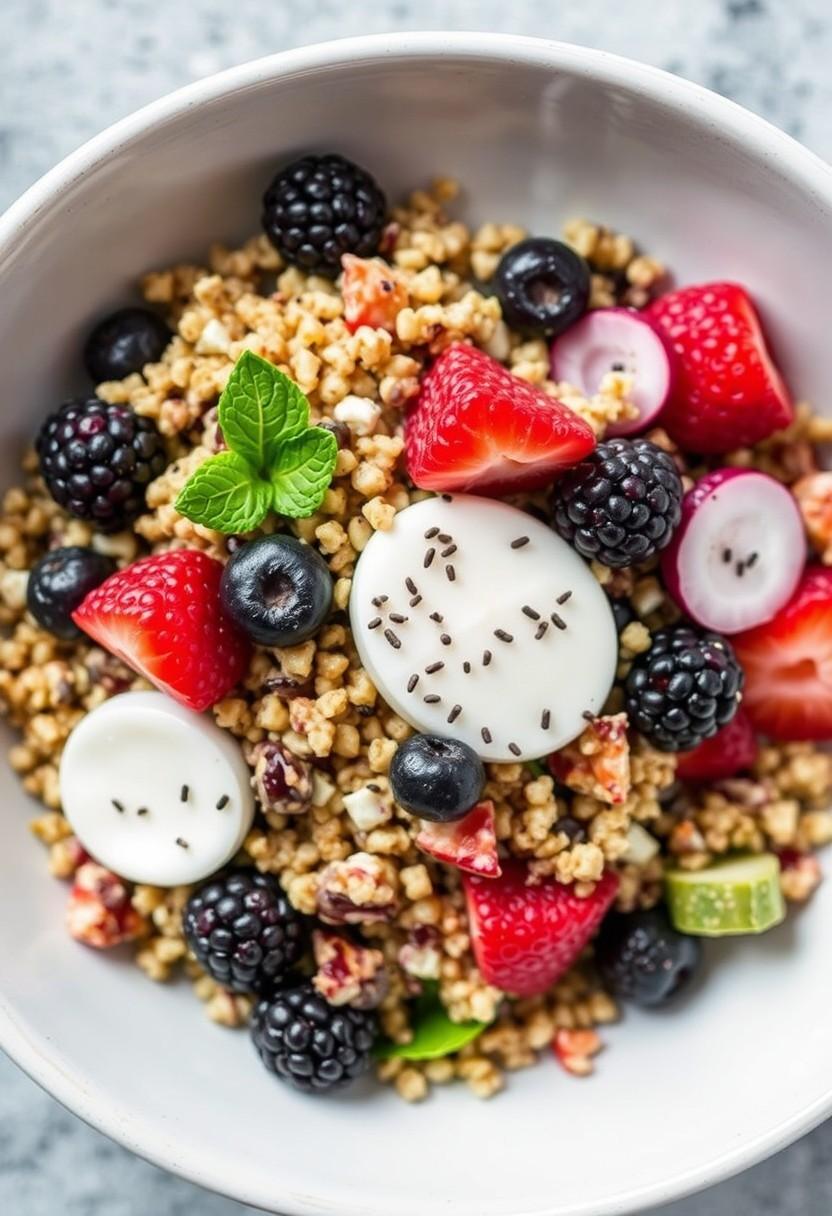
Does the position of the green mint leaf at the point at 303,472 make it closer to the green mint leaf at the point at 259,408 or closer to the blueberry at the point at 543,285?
the green mint leaf at the point at 259,408

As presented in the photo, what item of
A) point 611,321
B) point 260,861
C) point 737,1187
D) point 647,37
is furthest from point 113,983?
point 647,37

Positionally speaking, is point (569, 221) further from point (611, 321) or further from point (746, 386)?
point (746, 386)

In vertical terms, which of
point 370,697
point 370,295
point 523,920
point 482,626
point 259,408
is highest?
point 370,295

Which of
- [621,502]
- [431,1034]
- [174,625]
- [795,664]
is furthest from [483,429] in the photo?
[431,1034]

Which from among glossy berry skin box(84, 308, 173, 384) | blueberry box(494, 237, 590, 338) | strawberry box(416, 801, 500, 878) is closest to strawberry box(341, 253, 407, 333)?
blueberry box(494, 237, 590, 338)

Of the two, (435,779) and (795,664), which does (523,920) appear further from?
(795,664)

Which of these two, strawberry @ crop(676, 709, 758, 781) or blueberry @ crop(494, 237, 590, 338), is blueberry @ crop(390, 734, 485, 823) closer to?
strawberry @ crop(676, 709, 758, 781)

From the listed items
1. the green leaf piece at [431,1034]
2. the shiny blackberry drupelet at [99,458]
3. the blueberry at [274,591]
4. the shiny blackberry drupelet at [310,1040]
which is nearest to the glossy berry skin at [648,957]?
the green leaf piece at [431,1034]
